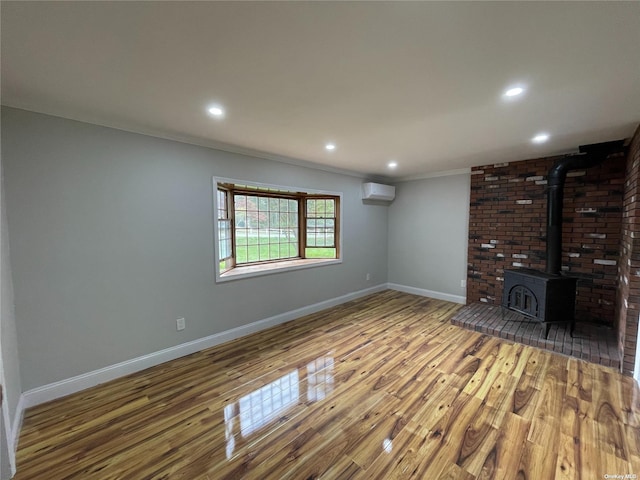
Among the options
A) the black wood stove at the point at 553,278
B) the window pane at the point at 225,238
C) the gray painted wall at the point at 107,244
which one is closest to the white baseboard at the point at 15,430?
the gray painted wall at the point at 107,244

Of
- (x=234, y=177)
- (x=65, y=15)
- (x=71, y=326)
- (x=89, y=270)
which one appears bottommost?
(x=71, y=326)

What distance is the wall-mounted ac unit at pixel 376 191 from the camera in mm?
4684

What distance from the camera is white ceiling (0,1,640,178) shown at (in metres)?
1.10

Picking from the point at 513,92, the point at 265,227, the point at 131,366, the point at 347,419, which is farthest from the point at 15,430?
the point at 513,92

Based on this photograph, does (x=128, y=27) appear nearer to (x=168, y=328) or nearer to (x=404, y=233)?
(x=168, y=328)

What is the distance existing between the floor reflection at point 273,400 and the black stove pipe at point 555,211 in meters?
3.10

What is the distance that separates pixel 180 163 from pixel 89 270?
1268 mm

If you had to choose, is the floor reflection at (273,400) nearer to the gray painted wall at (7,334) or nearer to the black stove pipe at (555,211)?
the gray painted wall at (7,334)

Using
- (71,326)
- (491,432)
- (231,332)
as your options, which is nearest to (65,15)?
(71,326)

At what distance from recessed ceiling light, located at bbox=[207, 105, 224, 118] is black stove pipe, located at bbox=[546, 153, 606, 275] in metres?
→ 3.88

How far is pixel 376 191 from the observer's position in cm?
473

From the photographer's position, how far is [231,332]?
3176 millimetres

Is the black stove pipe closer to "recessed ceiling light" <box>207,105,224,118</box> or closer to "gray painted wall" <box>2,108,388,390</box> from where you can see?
"gray painted wall" <box>2,108,388,390</box>

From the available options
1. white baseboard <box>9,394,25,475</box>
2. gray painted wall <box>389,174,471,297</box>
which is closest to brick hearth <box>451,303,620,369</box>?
gray painted wall <box>389,174,471,297</box>
